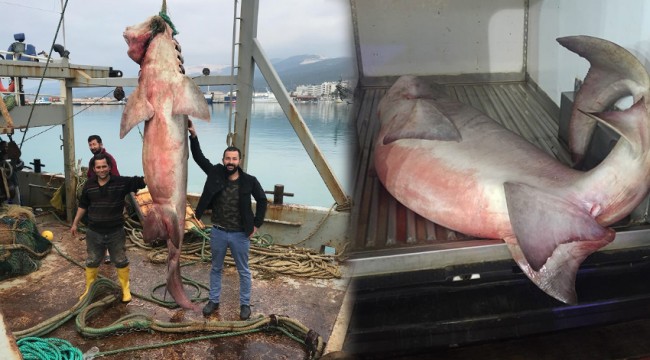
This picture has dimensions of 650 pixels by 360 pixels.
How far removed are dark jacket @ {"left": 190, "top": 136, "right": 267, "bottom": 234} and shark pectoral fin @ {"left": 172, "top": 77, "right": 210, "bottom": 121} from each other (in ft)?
1.31

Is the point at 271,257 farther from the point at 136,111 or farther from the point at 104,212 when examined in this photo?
the point at 136,111

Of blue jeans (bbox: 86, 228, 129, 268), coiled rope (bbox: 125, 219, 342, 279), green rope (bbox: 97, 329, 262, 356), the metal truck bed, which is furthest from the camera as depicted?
coiled rope (bbox: 125, 219, 342, 279)

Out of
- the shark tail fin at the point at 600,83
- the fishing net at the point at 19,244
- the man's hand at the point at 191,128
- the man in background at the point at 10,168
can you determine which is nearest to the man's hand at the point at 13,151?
the man in background at the point at 10,168

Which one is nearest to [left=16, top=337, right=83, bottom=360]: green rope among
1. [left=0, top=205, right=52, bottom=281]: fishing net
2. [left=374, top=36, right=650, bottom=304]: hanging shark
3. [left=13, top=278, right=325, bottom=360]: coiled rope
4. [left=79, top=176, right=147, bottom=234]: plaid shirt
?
[left=13, top=278, right=325, bottom=360]: coiled rope

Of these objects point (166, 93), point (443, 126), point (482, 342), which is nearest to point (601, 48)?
point (443, 126)

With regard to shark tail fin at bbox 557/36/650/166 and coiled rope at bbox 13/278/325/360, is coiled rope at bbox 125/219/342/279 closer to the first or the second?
coiled rope at bbox 13/278/325/360

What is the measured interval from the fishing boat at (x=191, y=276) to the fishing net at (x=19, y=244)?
8 cm

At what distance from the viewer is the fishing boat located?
11.2 feet

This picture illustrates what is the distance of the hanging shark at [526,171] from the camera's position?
75.0 inches

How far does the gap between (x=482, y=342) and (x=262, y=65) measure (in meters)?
3.75

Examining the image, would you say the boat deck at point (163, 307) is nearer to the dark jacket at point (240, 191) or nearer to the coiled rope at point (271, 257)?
the coiled rope at point (271, 257)

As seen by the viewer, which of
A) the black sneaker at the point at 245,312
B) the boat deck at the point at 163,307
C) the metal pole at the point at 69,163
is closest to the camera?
the boat deck at the point at 163,307

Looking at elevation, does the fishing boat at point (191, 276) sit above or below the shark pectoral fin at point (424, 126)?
below

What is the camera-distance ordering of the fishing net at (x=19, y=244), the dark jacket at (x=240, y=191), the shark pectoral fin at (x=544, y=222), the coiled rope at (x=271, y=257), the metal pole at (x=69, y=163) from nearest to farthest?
the shark pectoral fin at (x=544, y=222) < the dark jacket at (x=240, y=191) < the fishing net at (x=19, y=244) < the coiled rope at (x=271, y=257) < the metal pole at (x=69, y=163)
